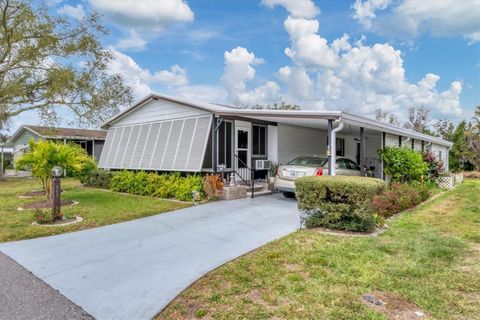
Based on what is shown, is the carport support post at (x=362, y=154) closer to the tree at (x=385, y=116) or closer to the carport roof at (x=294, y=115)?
the carport roof at (x=294, y=115)

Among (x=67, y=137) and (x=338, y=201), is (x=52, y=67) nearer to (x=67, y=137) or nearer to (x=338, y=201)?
(x=67, y=137)

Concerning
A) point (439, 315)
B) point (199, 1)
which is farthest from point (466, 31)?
point (439, 315)

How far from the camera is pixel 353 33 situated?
15.5m

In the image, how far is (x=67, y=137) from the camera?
25.6 m

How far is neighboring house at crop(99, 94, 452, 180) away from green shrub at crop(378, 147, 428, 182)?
70cm

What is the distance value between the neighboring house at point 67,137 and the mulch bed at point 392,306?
25522 mm

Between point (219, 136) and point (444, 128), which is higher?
point (444, 128)

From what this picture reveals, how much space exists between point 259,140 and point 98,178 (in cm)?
799

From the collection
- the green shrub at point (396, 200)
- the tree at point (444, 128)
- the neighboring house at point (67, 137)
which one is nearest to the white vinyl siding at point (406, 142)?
the green shrub at point (396, 200)

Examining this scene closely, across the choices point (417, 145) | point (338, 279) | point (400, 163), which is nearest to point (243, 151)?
point (400, 163)

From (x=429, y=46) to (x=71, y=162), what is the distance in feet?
55.3

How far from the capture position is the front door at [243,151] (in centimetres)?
1239

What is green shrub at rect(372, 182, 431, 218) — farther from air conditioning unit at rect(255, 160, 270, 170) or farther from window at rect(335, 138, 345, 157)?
window at rect(335, 138, 345, 157)

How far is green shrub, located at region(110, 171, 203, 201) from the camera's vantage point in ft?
35.0
